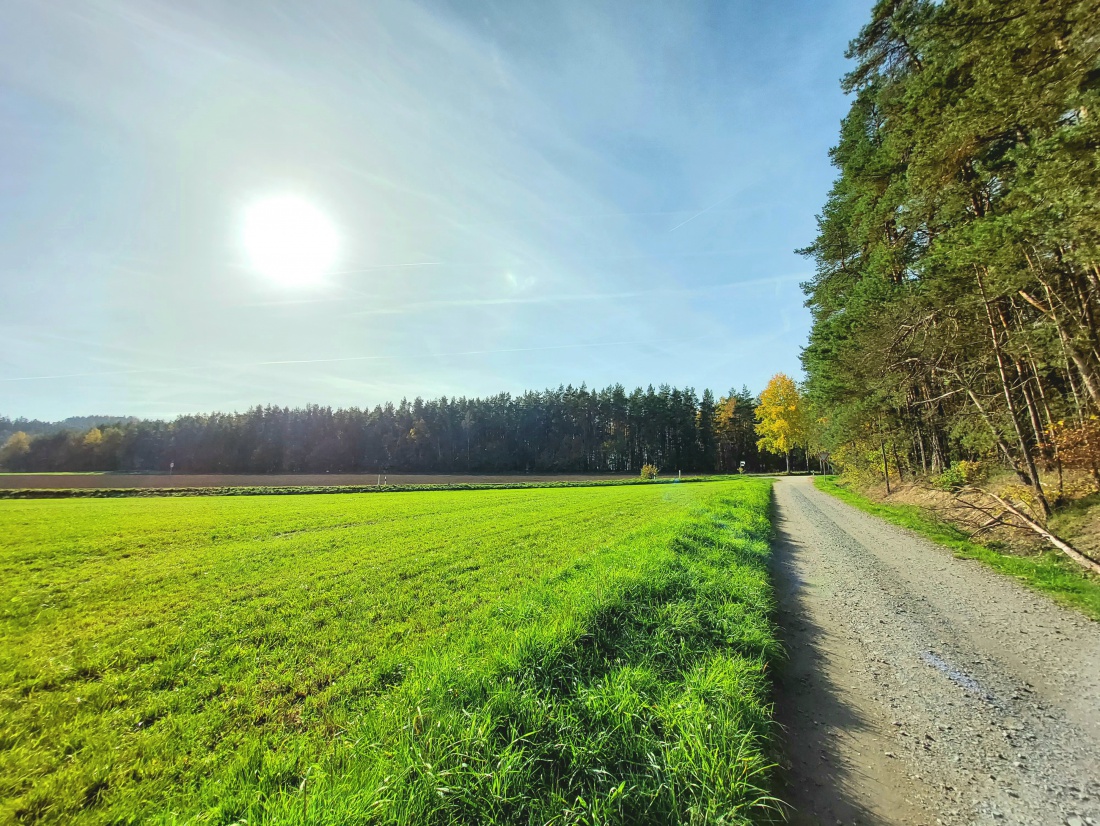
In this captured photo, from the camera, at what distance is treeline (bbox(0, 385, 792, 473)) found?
82.4 metres

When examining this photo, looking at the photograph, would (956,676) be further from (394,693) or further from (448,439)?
(448,439)

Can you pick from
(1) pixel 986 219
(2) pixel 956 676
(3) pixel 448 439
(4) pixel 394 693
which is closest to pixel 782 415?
(1) pixel 986 219

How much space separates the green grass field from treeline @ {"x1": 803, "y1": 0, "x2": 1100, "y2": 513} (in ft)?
29.3

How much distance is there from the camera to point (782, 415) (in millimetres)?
50844

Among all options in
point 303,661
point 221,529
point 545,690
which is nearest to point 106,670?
point 303,661

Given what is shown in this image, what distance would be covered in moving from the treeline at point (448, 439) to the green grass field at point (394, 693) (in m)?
74.0

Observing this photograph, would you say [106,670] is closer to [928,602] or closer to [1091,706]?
[1091,706]

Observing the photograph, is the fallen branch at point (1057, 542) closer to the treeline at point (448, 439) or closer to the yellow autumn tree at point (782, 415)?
the yellow autumn tree at point (782, 415)

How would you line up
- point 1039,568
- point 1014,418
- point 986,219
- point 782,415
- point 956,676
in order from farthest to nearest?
point 782,415
point 1014,418
point 986,219
point 1039,568
point 956,676

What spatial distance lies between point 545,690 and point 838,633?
4.43 metres

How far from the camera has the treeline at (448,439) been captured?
82375mm

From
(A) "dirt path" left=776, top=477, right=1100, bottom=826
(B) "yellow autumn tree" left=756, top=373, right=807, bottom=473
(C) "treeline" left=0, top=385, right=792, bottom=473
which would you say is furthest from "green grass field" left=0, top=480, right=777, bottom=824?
(C) "treeline" left=0, top=385, right=792, bottom=473

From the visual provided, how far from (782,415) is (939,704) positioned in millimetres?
53396

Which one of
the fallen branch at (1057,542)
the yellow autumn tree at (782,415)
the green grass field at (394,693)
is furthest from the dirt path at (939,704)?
the yellow autumn tree at (782,415)
